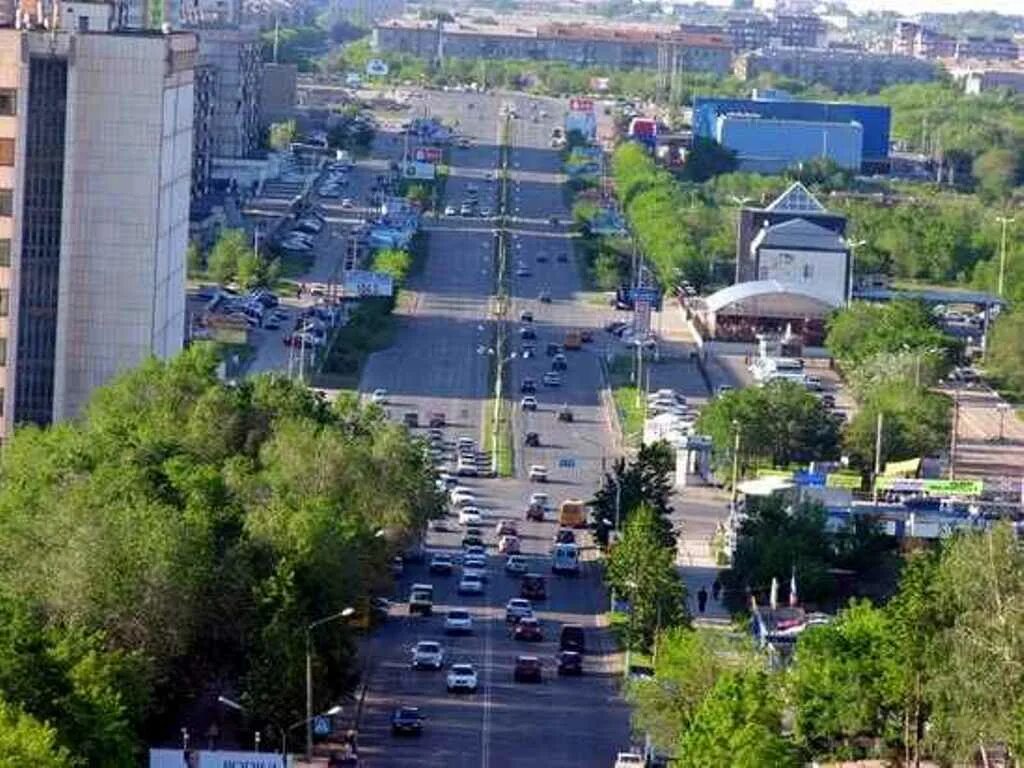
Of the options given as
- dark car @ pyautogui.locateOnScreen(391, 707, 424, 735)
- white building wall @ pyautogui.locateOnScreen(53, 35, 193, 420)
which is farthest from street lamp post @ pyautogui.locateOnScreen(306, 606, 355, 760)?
white building wall @ pyautogui.locateOnScreen(53, 35, 193, 420)

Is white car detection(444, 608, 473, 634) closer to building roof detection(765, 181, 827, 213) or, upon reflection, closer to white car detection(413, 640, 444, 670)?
white car detection(413, 640, 444, 670)

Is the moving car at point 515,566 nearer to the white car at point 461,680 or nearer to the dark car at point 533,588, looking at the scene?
the dark car at point 533,588

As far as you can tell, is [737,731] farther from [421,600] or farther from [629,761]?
[421,600]

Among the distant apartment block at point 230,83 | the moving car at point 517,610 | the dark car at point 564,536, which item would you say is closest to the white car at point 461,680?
the moving car at point 517,610

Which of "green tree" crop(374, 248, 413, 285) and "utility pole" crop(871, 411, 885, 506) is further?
"green tree" crop(374, 248, 413, 285)

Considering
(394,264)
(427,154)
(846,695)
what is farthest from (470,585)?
(427,154)

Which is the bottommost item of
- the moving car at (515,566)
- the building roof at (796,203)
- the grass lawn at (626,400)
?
the grass lawn at (626,400)
